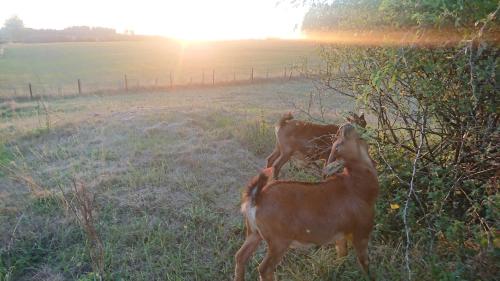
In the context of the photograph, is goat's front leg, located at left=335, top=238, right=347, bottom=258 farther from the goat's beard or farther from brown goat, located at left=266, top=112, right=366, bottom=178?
brown goat, located at left=266, top=112, right=366, bottom=178

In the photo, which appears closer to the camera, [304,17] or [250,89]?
[304,17]

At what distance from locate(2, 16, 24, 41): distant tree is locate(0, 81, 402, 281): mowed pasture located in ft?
215

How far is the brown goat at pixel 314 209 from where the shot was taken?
3.88 m

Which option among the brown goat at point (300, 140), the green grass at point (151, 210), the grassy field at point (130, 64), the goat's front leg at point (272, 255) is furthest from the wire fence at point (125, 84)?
the goat's front leg at point (272, 255)

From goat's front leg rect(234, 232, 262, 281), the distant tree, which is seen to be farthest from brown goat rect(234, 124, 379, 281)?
the distant tree

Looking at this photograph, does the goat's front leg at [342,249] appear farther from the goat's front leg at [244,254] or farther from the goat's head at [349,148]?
the goat's front leg at [244,254]

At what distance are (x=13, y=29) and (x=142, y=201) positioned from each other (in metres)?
81.5

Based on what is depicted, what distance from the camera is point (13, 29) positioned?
7288 centimetres

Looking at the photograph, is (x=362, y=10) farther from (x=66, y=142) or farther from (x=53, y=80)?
(x=53, y=80)

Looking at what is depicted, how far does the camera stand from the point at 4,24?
85062 mm

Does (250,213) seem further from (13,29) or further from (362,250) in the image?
(13,29)

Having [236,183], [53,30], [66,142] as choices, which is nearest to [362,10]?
[236,183]

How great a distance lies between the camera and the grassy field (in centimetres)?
2883

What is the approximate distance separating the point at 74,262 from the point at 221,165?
3362 mm
